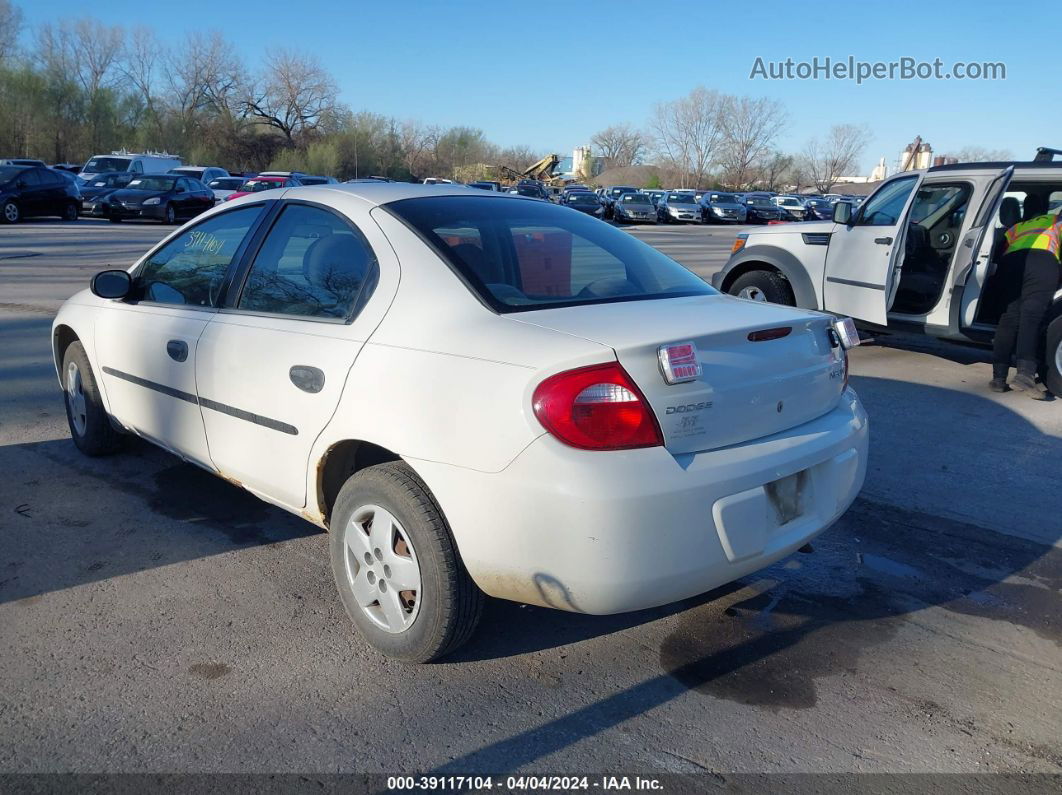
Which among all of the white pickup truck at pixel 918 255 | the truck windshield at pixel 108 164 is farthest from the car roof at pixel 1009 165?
the truck windshield at pixel 108 164

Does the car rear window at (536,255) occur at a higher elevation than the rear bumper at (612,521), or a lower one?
higher

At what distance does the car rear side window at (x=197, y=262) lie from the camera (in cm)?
390

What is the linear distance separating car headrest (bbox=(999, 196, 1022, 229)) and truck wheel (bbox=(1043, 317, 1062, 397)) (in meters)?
1.41

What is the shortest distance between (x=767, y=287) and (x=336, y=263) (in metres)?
6.52

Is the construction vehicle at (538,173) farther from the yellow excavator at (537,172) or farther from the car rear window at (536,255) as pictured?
the car rear window at (536,255)

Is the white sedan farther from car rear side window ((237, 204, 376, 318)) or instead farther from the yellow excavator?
the yellow excavator

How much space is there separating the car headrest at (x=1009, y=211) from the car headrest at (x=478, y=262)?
6730mm

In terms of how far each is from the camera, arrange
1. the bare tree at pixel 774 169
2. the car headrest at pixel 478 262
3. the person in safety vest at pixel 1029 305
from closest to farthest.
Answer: the car headrest at pixel 478 262 → the person in safety vest at pixel 1029 305 → the bare tree at pixel 774 169

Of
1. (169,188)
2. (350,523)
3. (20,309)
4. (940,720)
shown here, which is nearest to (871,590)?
(940,720)

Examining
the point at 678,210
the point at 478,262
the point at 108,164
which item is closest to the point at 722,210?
the point at 678,210

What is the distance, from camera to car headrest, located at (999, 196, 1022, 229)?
8.12m

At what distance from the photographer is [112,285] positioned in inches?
167

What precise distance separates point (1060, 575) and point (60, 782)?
397cm

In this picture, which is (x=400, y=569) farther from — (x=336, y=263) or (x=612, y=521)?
(x=336, y=263)
